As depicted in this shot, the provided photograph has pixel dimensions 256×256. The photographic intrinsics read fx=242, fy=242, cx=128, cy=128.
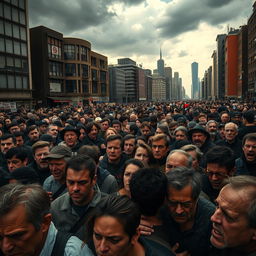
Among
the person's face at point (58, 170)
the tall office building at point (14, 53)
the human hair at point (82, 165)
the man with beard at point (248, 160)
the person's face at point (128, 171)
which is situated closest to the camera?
the human hair at point (82, 165)

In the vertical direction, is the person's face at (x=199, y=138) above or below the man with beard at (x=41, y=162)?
above

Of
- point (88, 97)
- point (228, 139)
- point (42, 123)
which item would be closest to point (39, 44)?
point (88, 97)

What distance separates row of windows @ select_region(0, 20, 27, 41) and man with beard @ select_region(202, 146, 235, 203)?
50.3 metres

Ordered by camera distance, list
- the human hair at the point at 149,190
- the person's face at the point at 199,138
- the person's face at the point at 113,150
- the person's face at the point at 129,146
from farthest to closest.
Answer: the person's face at the point at 199,138
the person's face at the point at 129,146
the person's face at the point at 113,150
the human hair at the point at 149,190

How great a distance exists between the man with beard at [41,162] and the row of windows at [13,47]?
46048 millimetres

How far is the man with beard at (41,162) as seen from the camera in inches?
189

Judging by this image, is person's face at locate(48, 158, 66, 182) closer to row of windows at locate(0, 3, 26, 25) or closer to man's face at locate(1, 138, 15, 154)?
man's face at locate(1, 138, 15, 154)

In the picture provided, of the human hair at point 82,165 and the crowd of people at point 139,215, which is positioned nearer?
the crowd of people at point 139,215

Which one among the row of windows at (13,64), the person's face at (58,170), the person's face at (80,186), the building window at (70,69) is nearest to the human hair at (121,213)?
the person's face at (80,186)

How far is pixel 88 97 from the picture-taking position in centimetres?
6888

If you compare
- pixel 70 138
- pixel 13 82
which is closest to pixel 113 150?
pixel 70 138

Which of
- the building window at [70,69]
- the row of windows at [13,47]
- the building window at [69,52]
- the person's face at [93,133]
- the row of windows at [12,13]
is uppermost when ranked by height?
the row of windows at [12,13]

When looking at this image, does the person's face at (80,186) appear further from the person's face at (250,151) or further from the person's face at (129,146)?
the person's face at (250,151)

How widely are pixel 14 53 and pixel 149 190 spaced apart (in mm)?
51125
